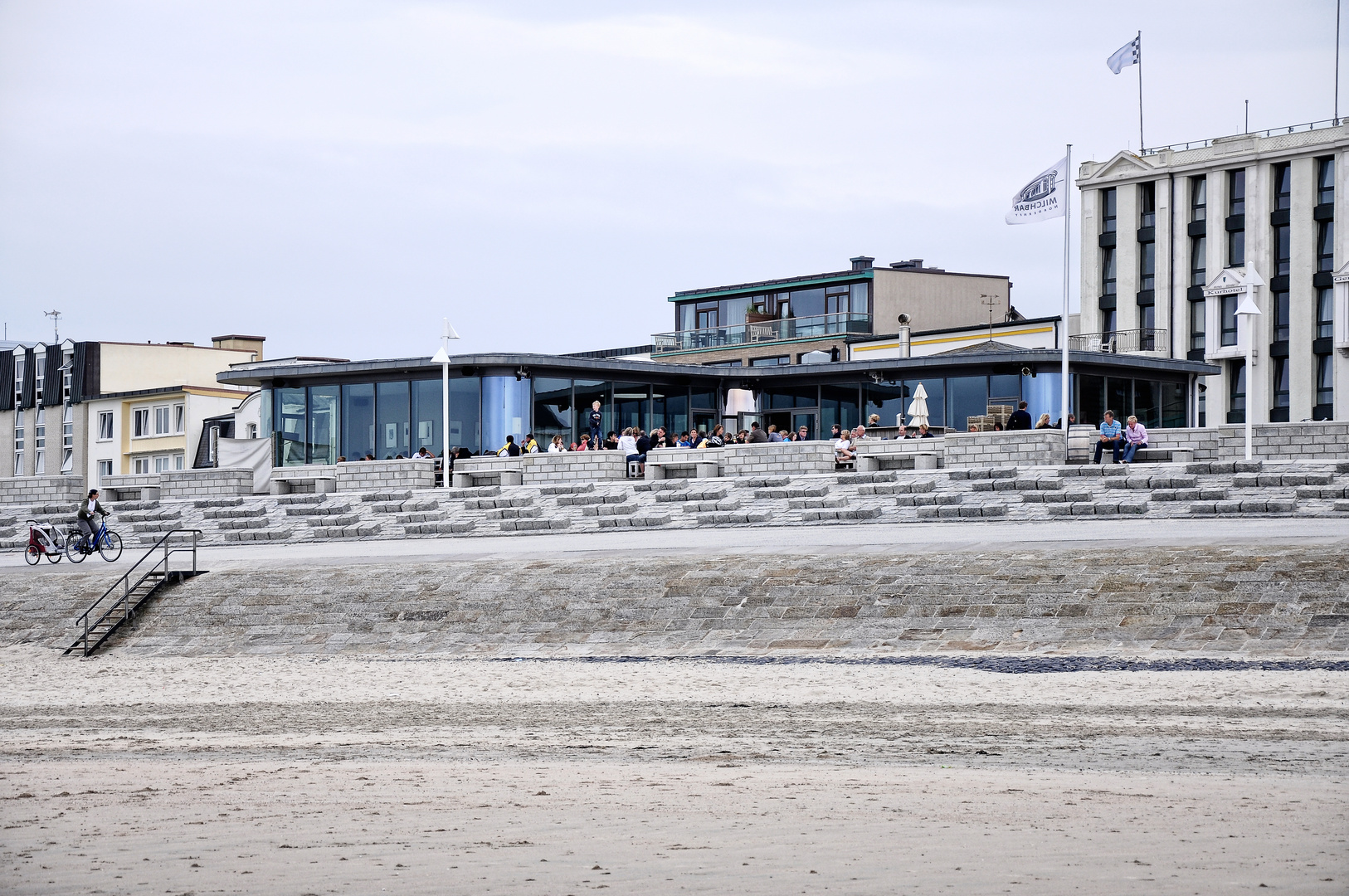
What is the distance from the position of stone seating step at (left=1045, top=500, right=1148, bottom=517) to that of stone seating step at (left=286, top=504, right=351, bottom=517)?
15.3m

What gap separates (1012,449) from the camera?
29.2m

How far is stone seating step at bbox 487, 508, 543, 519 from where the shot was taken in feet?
100

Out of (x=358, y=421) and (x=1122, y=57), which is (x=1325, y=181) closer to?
(x=1122, y=57)

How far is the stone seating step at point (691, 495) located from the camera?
29.9m

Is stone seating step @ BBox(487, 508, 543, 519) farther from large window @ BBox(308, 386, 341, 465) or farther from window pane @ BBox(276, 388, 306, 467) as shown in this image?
window pane @ BBox(276, 388, 306, 467)

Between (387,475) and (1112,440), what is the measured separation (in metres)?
15.9

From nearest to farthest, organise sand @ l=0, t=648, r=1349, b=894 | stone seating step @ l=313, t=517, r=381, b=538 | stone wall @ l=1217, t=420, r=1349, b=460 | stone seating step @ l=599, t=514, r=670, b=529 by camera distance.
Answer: sand @ l=0, t=648, r=1349, b=894
stone wall @ l=1217, t=420, r=1349, b=460
stone seating step @ l=599, t=514, r=670, b=529
stone seating step @ l=313, t=517, r=381, b=538

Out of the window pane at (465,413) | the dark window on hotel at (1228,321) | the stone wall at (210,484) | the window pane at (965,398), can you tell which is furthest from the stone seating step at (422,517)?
the dark window on hotel at (1228,321)

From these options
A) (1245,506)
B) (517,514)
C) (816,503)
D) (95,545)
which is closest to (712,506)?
(816,503)

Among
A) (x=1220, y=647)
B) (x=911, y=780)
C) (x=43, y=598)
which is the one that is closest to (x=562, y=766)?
(x=911, y=780)

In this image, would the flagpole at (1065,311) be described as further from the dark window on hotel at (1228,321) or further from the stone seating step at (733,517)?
the dark window on hotel at (1228,321)

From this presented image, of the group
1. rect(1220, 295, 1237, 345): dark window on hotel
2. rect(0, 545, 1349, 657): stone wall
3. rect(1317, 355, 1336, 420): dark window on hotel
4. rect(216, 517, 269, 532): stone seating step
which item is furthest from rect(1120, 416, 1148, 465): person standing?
rect(1220, 295, 1237, 345): dark window on hotel

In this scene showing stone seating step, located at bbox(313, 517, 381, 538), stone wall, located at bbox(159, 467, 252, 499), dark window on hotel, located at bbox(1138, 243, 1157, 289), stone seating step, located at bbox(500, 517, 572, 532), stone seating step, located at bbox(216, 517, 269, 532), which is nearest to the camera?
stone seating step, located at bbox(500, 517, 572, 532)

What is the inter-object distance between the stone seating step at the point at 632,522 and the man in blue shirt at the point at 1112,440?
8068mm
